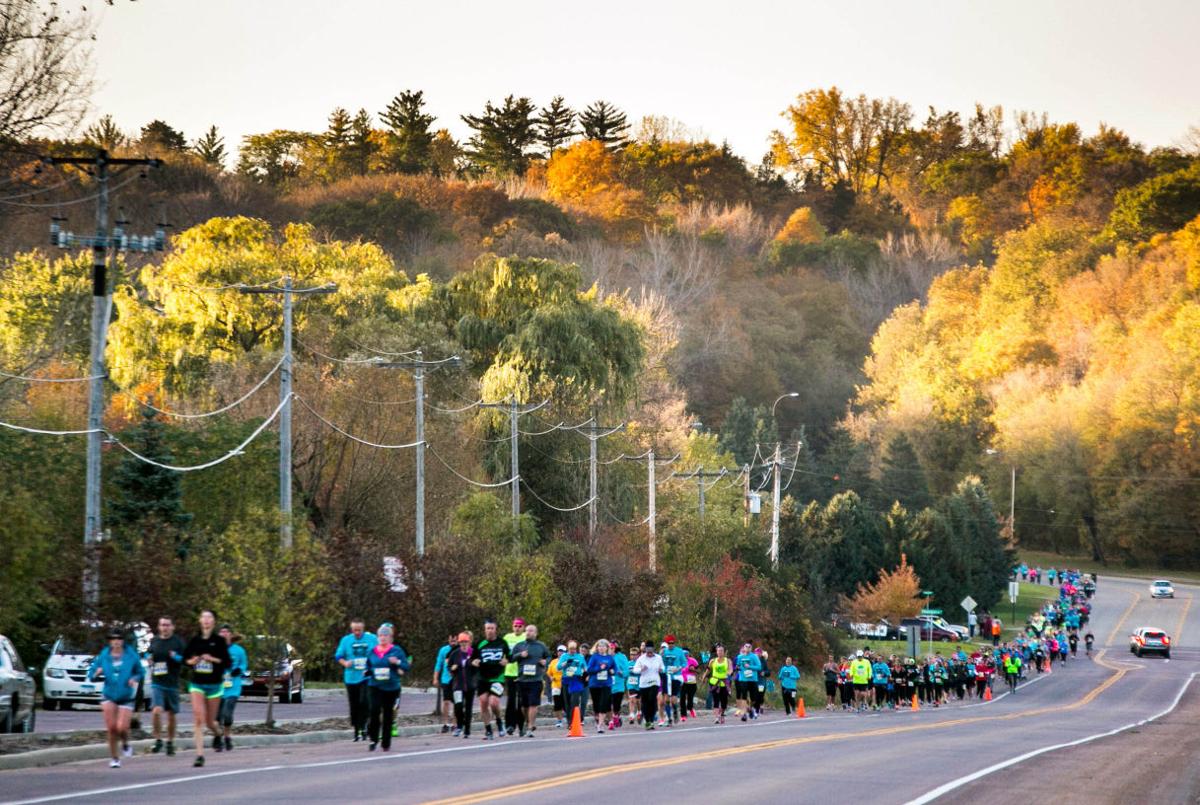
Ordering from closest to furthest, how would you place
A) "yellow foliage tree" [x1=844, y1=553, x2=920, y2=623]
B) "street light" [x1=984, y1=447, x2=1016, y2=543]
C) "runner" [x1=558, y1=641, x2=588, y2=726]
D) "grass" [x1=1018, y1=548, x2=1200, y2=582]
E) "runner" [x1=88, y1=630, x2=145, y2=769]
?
"runner" [x1=88, y1=630, x2=145, y2=769]
"runner" [x1=558, y1=641, x2=588, y2=726]
"yellow foliage tree" [x1=844, y1=553, x2=920, y2=623]
"street light" [x1=984, y1=447, x2=1016, y2=543]
"grass" [x1=1018, y1=548, x2=1200, y2=582]

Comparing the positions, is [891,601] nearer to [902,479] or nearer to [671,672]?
[902,479]

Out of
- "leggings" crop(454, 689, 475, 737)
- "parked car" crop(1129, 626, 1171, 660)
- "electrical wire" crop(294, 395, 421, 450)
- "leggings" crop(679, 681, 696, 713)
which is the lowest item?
"parked car" crop(1129, 626, 1171, 660)

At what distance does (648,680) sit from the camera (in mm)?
32500

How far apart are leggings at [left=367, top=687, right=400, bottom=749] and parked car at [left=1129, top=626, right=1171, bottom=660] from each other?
221ft

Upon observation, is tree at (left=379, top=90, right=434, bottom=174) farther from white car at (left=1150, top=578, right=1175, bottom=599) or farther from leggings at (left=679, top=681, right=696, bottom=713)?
leggings at (left=679, top=681, right=696, bottom=713)

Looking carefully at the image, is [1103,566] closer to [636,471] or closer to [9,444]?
[636,471]

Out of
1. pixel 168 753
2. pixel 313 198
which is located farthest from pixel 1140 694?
pixel 313 198

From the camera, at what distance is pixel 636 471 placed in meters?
66.1

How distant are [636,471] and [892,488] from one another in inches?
2403

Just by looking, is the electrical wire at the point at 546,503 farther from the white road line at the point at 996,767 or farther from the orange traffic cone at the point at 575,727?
the orange traffic cone at the point at 575,727

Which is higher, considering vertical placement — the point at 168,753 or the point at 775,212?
the point at 775,212

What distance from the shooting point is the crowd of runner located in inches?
835

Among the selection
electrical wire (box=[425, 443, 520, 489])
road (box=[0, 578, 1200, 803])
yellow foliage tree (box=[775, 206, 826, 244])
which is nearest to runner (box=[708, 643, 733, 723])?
road (box=[0, 578, 1200, 803])

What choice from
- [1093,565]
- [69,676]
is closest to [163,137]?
[1093,565]
